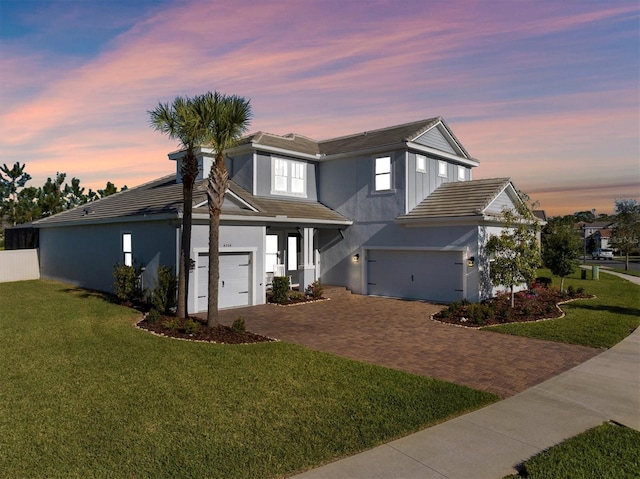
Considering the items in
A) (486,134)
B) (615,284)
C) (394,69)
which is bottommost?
(615,284)

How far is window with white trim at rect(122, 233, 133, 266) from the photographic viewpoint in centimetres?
1783

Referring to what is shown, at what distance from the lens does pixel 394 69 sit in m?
15.8

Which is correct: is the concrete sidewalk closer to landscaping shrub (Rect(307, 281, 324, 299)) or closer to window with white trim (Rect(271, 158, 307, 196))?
landscaping shrub (Rect(307, 281, 324, 299))

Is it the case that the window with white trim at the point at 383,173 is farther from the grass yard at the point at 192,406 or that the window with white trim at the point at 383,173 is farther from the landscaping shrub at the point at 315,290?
the grass yard at the point at 192,406

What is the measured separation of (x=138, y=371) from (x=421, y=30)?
1317 cm

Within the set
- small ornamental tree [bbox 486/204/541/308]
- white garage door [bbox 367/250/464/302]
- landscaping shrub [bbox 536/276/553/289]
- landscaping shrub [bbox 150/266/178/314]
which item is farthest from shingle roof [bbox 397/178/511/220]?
landscaping shrub [bbox 150/266/178/314]

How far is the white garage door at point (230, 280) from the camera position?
15.2m

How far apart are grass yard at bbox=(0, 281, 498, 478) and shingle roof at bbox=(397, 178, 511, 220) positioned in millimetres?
10328

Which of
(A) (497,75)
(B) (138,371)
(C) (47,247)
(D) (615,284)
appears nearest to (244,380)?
(B) (138,371)

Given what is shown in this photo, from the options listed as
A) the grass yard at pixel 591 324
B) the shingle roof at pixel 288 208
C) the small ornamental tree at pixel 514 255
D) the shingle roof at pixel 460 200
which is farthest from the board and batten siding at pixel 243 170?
the grass yard at pixel 591 324

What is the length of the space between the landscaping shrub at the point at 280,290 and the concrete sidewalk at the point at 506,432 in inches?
433

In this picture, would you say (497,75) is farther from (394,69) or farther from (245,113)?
(245,113)

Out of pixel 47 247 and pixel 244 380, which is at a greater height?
pixel 47 247

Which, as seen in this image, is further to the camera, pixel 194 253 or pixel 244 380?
pixel 194 253
